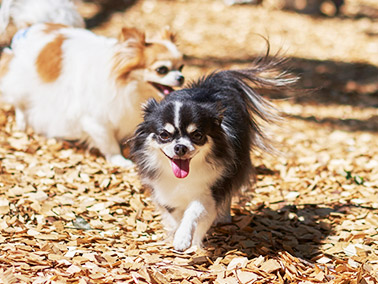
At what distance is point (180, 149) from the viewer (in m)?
2.69

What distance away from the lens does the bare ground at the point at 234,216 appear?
280cm

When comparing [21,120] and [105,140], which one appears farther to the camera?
[21,120]

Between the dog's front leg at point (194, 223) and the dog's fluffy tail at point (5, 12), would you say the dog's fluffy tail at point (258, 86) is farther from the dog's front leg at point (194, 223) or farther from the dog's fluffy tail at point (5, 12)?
the dog's fluffy tail at point (5, 12)

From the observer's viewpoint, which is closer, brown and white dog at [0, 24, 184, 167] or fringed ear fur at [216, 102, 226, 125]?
fringed ear fur at [216, 102, 226, 125]

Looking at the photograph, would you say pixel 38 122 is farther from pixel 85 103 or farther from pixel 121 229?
pixel 121 229

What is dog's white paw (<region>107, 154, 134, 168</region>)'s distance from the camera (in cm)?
460

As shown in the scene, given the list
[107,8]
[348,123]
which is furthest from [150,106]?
[107,8]

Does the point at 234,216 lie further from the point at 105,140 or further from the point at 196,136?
the point at 105,140

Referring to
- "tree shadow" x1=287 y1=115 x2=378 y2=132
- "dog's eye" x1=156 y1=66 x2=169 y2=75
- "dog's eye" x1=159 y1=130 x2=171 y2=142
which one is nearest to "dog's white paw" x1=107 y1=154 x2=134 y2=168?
"dog's eye" x1=156 y1=66 x2=169 y2=75

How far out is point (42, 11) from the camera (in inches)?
211

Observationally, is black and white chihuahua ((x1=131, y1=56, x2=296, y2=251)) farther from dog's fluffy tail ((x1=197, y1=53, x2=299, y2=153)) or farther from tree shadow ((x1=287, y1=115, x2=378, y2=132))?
tree shadow ((x1=287, y1=115, x2=378, y2=132))

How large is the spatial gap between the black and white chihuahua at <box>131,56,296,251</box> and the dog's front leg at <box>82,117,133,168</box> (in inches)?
56.4

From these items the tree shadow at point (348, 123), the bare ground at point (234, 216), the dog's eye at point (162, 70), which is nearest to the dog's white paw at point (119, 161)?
the bare ground at point (234, 216)

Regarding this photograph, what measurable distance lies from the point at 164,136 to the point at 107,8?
710cm
